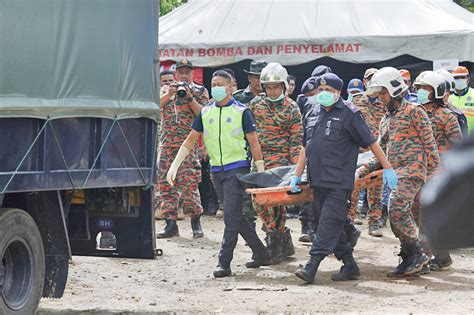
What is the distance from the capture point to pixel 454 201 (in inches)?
86.3

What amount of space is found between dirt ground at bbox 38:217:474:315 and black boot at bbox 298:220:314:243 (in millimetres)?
531

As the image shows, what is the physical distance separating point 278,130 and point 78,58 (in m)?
4.09

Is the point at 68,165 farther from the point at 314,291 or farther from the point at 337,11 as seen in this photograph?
the point at 337,11

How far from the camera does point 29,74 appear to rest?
675 centimetres

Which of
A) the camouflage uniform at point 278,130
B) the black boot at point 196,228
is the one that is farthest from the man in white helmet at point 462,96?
the black boot at point 196,228

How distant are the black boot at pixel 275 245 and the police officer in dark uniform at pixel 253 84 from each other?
107 inches

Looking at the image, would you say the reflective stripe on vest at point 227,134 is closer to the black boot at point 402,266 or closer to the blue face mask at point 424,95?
the black boot at point 402,266

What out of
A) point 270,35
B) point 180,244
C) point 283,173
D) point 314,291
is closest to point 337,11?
point 270,35

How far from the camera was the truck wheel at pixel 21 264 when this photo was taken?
22.0 ft

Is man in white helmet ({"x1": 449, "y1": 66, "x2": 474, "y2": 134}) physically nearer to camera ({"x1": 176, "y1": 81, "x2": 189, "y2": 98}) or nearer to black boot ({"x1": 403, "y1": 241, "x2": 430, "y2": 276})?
camera ({"x1": 176, "y1": 81, "x2": 189, "y2": 98})

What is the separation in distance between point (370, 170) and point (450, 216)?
7.37 metres

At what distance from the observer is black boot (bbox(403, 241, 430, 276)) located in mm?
9578

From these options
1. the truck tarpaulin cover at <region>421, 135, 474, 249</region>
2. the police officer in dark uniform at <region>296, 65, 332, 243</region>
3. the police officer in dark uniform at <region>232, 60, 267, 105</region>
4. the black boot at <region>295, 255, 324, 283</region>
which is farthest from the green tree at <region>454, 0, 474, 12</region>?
the truck tarpaulin cover at <region>421, 135, 474, 249</region>

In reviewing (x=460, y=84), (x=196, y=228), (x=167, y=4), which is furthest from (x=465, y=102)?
(x=167, y=4)
